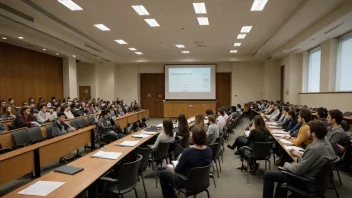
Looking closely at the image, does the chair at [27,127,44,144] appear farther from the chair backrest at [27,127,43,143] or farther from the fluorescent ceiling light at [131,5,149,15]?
the fluorescent ceiling light at [131,5,149,15]

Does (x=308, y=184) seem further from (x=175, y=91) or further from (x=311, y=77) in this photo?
(x=175, y=91)

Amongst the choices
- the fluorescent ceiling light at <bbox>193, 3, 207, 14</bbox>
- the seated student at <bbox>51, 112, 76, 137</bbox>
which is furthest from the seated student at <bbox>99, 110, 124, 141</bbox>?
the fluorescent ceiling light at <bbox>193, 3, 207, 14</bbox>

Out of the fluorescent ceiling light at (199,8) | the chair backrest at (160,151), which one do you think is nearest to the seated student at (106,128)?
the chair backrest at (160,151)

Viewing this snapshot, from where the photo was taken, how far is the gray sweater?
8.25 feet

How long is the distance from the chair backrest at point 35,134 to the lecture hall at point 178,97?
0.08 ft

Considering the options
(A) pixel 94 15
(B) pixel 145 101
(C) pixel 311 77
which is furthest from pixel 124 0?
(B) pixel 145 101

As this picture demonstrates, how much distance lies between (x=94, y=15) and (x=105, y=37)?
2.81 m

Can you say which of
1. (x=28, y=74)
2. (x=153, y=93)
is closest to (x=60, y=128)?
(x=28, y=74)

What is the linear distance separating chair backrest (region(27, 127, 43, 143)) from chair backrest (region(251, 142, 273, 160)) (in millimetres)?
4722

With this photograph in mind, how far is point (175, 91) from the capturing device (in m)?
15.0

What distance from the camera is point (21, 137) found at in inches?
194

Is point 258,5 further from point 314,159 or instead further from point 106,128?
point 106,128

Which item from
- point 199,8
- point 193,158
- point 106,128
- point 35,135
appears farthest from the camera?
point 199,8

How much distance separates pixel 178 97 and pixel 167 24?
7.85m
